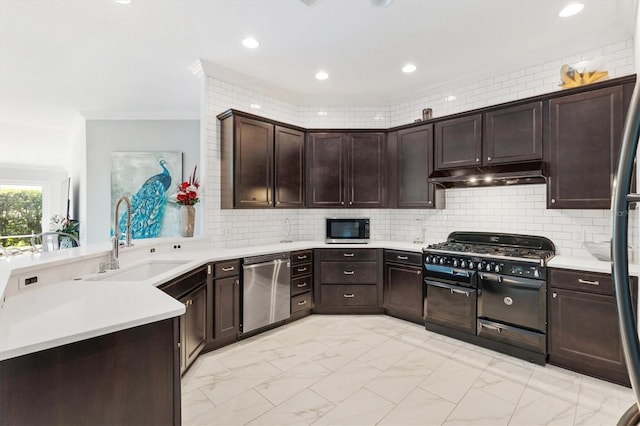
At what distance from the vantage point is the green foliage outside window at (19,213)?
22.6ft

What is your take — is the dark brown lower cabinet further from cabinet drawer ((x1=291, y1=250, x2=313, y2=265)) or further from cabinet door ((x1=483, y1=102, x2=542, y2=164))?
cabinet door ((x1=483, y1=102, x2=542, y2=164))

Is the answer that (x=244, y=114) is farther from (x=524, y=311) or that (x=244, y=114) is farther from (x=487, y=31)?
(x=524, y=311)

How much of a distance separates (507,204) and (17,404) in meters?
4.19

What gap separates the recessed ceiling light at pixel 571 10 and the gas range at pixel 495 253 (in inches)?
82.6

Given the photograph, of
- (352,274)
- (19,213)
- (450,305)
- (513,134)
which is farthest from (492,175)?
(19,213)

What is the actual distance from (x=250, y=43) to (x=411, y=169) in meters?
2.44

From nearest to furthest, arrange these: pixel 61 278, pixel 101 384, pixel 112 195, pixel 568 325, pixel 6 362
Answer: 1. pixel 6 362
2. pixel 101 384
3. pixel 61 278
4. pixel 568 325
5. pixel 112 195

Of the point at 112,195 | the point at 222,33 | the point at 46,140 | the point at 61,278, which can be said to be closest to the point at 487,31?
the point at 222,33

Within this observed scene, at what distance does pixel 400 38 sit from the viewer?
10.1 ft

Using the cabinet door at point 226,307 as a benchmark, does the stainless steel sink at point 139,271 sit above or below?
above

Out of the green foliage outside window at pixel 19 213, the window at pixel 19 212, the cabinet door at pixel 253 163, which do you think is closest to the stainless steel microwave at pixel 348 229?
the cabinet door at pixel 253 163

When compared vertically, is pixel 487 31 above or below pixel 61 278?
above

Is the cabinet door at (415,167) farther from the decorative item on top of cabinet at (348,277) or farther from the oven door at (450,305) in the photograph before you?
the oven door at (450,305)

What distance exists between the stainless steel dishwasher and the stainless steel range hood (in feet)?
7.07
